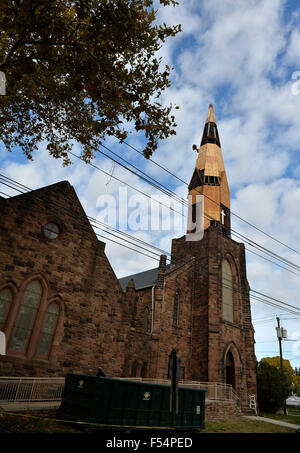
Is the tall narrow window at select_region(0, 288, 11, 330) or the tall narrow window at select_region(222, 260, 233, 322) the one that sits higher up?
the tall narrow window at select_region(222, 260, 233, 322)

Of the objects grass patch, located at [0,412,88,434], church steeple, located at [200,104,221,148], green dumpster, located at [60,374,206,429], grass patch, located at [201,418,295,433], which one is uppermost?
church steeple, located at [200,104,221,148]

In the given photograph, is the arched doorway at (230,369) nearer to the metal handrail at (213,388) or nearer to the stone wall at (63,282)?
the metal handrail at (213,388)

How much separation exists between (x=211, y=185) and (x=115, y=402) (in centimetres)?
2437

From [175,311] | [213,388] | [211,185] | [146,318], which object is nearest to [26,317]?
[146,318]

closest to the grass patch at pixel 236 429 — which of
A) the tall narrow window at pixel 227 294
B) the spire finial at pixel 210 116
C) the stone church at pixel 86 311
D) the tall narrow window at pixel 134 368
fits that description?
the stone church at pixel 86 311

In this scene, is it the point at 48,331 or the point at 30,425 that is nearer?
the point at 30,425

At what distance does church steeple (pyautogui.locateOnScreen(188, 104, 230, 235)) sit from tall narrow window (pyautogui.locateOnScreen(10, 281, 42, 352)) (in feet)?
61.8

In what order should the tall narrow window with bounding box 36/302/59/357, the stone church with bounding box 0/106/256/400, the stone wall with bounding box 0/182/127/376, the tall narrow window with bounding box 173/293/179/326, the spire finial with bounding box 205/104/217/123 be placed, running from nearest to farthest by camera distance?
the stone wall with bounding box 0/182/127/376, the stone church with bounding box 0/106/256/400, the tall narrow window with bounding box 36/302/59/357, the tall narrow window with bounding box 173/293/179/326, the spire finial with bounding box 205/104/217/123

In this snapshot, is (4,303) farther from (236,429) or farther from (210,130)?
(210,130)

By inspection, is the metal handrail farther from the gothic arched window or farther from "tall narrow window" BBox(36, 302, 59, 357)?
"tall narrow window" BBox(36, 302, 59, 357)

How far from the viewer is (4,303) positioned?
13000 millimetres

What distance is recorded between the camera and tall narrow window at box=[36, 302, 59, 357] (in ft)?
44.9

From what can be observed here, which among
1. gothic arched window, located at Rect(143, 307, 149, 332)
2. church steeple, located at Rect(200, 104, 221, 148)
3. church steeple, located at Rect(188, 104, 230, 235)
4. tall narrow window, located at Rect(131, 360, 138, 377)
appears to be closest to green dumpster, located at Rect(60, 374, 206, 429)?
tall narrow window, located at Rect(131, 360, 138, 377)

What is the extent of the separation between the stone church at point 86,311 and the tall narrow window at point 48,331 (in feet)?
0.14
